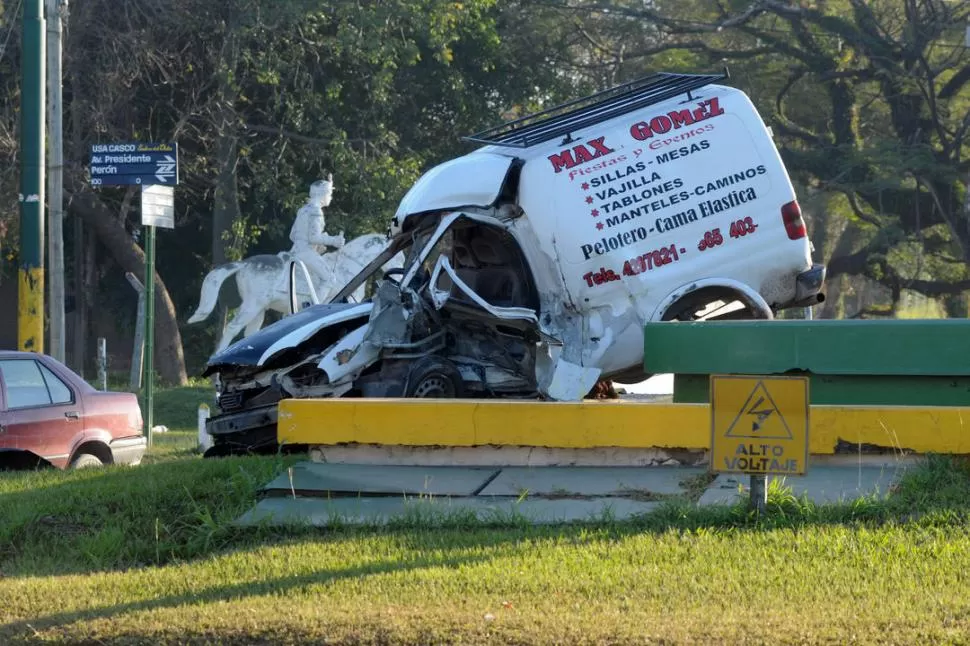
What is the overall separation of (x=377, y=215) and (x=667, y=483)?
20424 mm

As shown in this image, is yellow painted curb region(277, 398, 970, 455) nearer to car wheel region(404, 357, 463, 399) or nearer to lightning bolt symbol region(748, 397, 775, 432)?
lightning bolt symbol region(748, 397, 775, 432)

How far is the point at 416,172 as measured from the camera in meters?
29.0

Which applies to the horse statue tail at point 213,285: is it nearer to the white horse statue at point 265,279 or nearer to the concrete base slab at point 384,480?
the white horse statue at point 265,279

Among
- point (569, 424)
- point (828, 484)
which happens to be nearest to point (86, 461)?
point (569, 424)

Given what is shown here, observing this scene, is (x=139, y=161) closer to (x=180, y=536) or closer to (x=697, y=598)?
(x=180, y=536)

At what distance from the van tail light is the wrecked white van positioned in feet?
0.04

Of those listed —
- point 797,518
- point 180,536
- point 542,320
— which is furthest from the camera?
point 542,320

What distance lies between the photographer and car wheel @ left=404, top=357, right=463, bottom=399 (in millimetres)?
11750

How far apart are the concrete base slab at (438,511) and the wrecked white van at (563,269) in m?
2.96

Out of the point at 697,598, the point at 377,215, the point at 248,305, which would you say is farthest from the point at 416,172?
the point at 697,598

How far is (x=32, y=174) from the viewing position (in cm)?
1490

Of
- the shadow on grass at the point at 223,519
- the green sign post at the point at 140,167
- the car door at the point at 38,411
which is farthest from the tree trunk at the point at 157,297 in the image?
the shadow on grass at the point at 223,519

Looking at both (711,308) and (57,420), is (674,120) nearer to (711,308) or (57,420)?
(711,308)

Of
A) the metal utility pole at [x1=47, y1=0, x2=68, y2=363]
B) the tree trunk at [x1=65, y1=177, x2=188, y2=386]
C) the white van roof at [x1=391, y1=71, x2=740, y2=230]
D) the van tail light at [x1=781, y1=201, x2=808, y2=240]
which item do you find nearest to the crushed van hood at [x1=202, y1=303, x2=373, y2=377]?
the white van roof at [x1=391, y1=71, x2=740, y2=230]
